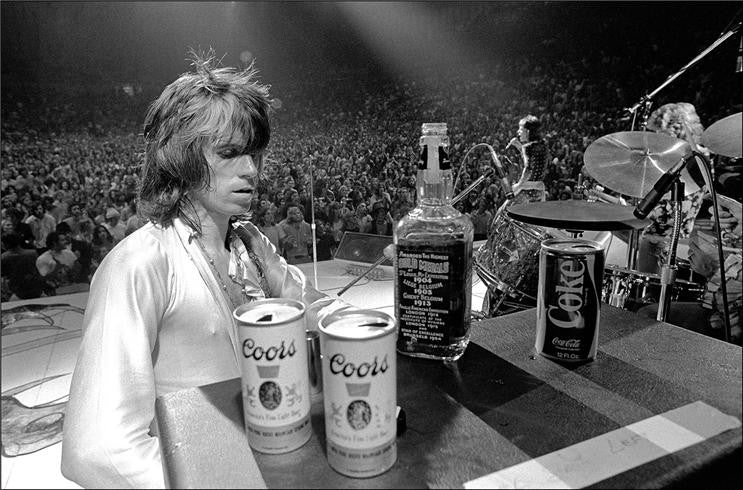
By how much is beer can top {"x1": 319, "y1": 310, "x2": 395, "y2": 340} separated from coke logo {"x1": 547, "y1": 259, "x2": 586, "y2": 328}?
29 cm

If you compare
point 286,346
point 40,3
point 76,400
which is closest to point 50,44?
point 40,3

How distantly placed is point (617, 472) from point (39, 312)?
400cm

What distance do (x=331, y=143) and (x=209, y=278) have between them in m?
4.02

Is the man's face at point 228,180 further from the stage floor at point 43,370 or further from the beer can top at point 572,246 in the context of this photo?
the beer can top at point 572,246

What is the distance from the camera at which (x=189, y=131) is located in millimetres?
1058

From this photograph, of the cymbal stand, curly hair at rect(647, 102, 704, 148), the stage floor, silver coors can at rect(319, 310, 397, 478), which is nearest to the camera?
silver coors can at rect(319, 310, 397, 478)

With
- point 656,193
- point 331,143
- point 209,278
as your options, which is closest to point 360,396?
point 656,193

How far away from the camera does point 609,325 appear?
790mm

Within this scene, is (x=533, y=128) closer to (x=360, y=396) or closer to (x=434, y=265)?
(x=434, y=265)

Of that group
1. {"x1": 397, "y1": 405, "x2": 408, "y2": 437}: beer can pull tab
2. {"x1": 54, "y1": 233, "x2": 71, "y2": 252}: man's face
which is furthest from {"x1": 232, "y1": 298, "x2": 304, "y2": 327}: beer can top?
{"x1": 54, "y1": 233, "x2": 71, "y2": 252}: man's face

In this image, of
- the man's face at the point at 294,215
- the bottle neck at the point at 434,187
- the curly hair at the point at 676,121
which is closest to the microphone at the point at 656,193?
the bottle neck at the point at 434,187

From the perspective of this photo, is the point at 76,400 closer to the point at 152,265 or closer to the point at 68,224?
the point at 152,265

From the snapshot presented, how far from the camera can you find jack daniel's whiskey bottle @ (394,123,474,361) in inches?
24.9

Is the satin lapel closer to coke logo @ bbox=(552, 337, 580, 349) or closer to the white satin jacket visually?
the white satin jacket
